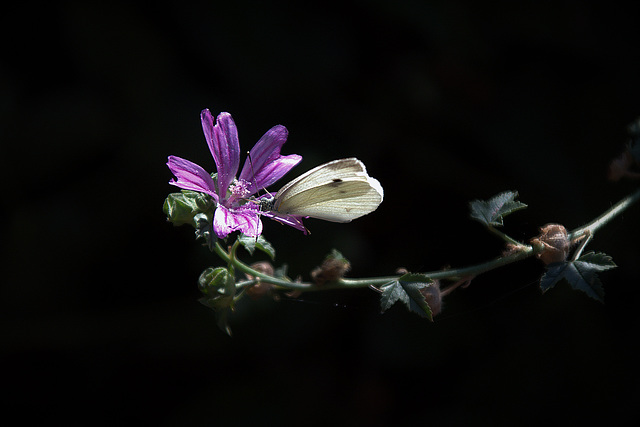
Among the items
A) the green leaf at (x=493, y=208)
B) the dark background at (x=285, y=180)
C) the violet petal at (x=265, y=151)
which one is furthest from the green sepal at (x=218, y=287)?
the dark background at (x=285, y=180)

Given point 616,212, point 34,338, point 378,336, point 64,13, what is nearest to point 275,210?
point 616,212

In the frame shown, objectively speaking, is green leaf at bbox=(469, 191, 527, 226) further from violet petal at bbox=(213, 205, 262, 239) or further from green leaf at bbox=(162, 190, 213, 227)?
green leaf at bbox=(162, 190, 213, 227)

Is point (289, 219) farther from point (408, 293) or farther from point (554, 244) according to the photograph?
point (554, 244)

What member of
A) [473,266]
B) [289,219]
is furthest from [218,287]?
[473,266]

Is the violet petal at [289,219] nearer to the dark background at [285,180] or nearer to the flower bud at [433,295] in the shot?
the flower bud at [433,295]

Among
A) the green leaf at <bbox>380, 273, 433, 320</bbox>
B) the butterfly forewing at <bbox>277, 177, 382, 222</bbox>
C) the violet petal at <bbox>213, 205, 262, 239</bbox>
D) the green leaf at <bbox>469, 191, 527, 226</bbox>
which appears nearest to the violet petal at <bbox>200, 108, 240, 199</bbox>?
the violet petal at <bbox>213, 205, 262, 239</bbox>

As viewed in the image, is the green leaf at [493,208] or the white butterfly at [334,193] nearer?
the white butterfly at [334,193]
